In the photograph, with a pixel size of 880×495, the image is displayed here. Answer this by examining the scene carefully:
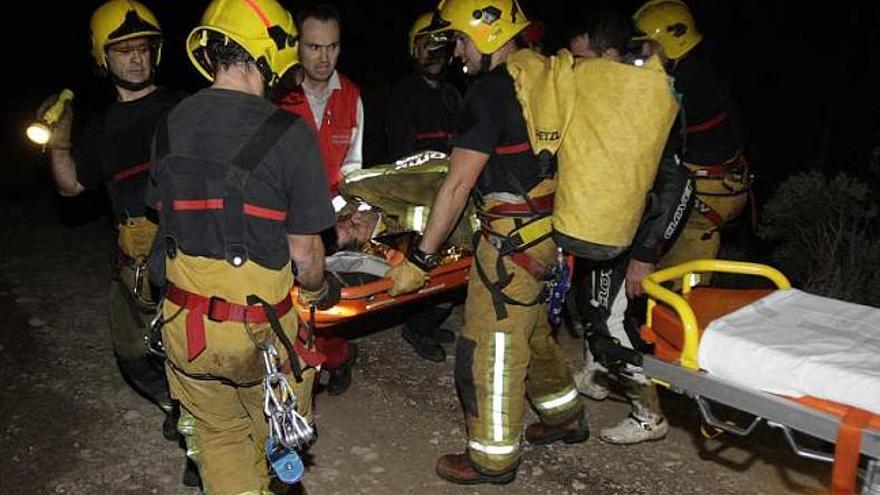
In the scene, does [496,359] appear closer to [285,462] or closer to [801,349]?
[285,462]

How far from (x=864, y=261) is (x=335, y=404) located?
4.04m

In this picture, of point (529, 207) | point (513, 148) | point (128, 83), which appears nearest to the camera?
point (513, 148)

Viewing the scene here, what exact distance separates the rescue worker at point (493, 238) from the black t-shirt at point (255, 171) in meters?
0.82

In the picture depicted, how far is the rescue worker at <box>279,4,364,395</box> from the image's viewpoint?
4.59 metres

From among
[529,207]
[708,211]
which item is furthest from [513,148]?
[708,211]

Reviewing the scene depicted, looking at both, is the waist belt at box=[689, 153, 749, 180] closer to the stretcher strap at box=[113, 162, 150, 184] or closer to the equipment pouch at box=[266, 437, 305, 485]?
the equipment pouch at box=[266, 437, 305, 485]

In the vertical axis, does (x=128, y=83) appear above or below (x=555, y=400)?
above

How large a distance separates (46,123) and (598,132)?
95.2 inches

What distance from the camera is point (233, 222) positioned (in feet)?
8.80

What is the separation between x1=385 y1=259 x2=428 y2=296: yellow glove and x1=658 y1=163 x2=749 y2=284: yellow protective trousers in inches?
63.9

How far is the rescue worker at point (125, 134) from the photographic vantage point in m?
3.74

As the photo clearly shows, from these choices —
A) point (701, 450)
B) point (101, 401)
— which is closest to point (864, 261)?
point (701, 450)

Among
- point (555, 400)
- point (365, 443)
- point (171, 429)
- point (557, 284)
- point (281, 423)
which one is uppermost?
point (557, 284)

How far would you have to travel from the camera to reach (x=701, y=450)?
167 inches
